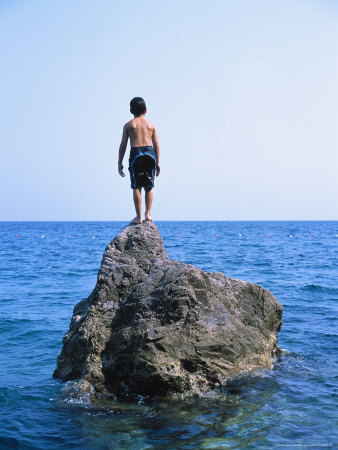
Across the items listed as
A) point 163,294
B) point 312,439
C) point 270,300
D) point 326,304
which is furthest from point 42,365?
point 326,304

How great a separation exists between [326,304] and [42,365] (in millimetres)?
8790

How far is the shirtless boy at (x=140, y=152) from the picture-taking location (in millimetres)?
7754

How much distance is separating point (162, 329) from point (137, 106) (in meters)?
3.76

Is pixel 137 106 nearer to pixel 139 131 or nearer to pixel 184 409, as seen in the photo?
pixel 139 131

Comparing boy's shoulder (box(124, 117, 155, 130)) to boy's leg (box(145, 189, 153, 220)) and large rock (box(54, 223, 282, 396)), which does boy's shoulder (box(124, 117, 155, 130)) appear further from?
large rock (box(54, 223, 282, 396))

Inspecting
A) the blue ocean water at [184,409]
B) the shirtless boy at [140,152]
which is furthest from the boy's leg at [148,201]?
the blue ocean water at [184,409]

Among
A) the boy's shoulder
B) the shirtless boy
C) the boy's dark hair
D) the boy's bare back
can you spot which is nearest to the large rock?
the shirtless boy

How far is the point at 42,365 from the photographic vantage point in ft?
28.5

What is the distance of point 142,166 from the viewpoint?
7.79 metres

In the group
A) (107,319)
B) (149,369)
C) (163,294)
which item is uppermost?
(163,294)

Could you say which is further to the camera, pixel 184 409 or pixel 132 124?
pixel 132 124

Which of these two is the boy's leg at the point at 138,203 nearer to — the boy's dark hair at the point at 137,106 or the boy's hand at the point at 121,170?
the boy's hand at the point at 121,170

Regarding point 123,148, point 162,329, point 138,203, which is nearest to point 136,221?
point 138,203

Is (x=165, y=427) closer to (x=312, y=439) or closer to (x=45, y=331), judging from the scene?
(x=312, y=439)
